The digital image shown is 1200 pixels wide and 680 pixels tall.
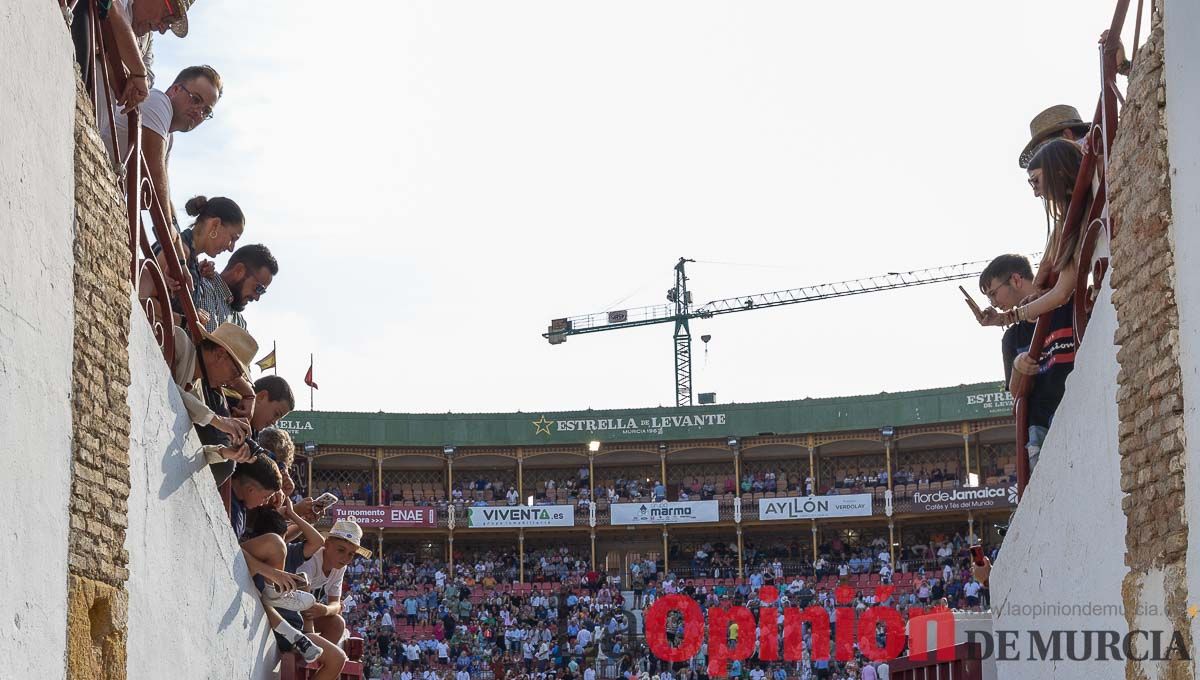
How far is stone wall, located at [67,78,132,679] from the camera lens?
5.08 m

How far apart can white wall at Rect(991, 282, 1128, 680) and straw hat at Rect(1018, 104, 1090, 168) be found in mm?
1523

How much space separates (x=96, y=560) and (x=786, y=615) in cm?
2815

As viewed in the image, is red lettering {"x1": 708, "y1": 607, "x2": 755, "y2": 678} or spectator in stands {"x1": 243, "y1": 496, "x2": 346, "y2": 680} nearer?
spectator in stands {"x1": 243, "y1": 496, "x2": 346, "y2": 680}

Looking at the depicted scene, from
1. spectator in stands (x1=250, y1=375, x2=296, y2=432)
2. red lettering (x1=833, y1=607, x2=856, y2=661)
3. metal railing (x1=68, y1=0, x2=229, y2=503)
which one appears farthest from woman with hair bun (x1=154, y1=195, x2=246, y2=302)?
red lettering (x1=833, y1=607, x2=856, y2=661)

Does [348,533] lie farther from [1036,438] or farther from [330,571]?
[1036,438]

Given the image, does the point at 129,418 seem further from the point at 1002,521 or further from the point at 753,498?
the point at 1002,521

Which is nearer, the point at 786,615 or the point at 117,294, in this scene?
the point at 117,294

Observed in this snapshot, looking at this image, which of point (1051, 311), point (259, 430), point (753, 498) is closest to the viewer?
point (1051, 311)

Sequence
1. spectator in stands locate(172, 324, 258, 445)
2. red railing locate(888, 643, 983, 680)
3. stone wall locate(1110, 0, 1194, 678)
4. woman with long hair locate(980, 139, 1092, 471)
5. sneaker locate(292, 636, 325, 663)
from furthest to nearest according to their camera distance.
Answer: sneaker locate(292, 636, 325, 663)
red railing locate(888, 643, 983, 680)
spectator in stands locate(172, 324, 258, 445)
woman with long hair locate(980, 139, 1092, 471)
stone wall locate(1110, 0, 1194, 678)

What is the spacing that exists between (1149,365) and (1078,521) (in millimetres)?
1094

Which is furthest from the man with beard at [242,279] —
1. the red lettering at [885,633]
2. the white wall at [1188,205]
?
the red lettering at [885,633]

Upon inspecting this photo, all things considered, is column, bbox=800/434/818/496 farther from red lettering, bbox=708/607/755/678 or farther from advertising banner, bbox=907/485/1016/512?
red lettering, bbox=708/607/755/678

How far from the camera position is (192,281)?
22.4ft

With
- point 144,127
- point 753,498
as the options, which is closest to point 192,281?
point 144,127
